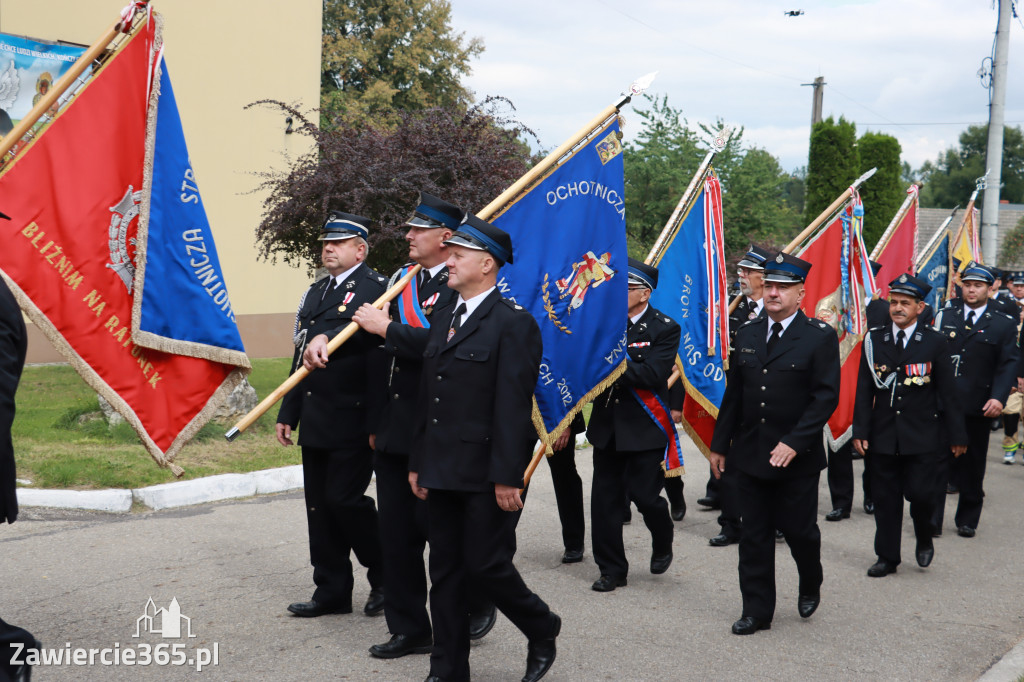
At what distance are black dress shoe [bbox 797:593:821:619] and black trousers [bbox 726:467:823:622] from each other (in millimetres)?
25

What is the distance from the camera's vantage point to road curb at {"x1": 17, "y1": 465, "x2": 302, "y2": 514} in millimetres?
7359

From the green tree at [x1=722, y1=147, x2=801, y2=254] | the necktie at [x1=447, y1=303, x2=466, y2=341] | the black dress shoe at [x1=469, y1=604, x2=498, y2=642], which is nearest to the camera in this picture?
the necktie at [x1=447, y1=303, x2=466, y2=341]

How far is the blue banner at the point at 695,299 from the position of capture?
25.9ft

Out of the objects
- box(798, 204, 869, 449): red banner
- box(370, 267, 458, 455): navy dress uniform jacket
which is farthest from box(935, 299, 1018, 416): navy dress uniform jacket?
box(370, 267, 458, 455): navy dress uniform jacket

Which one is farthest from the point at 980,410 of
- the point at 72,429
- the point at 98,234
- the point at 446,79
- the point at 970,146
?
the point at 970,146

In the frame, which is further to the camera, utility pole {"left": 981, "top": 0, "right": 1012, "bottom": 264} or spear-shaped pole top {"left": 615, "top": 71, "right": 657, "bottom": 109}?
utility pole {"left": 981, "top": 0, "right": 1012, "bottom": 264}

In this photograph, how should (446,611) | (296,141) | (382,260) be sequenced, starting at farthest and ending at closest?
(296,141) < (382,260) < (446,611)

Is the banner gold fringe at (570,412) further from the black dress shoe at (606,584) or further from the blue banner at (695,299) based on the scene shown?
the blue banner at (695,299)

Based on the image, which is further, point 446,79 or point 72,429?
→ point 446,79

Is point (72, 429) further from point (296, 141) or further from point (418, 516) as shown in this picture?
point (296, 141)

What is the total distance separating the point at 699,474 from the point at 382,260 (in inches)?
170

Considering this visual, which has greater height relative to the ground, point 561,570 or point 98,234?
point 98,234

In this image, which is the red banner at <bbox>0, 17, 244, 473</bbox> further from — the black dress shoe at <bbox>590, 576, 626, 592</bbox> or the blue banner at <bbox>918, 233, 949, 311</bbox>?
the blue banner at <bbox>918, 233, 949, 311</bbox>

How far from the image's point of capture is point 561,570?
257 inches
